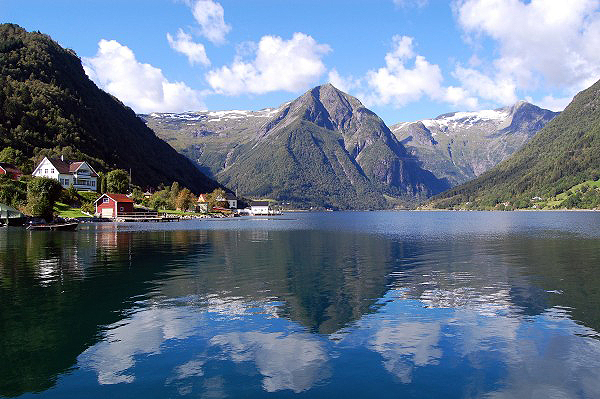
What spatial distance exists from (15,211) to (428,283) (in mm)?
133879

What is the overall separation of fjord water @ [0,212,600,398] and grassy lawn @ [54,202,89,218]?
4829 inches

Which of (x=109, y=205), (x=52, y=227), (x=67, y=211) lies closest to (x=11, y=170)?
(x=67, y=211)

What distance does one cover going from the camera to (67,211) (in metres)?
179

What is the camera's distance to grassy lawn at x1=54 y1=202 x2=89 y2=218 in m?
172

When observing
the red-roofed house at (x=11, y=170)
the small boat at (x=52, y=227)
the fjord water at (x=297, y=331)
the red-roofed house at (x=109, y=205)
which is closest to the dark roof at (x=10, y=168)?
the red-roofed house at (x=11, y=170)

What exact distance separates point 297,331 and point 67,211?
17182 cm

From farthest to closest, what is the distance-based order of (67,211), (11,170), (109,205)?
(109,205) < (11,170) < (67,211)

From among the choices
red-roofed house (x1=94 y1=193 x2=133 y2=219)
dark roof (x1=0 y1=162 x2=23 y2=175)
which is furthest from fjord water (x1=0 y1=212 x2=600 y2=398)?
dark roof (x1=0 y1=162 x2=23 y2=175)

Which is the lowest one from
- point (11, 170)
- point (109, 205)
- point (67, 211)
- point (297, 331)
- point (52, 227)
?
point (297, 331)

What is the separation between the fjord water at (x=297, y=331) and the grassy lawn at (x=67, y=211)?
402 feet

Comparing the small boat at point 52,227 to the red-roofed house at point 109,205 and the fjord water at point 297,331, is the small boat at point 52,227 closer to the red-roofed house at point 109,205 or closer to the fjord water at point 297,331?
the red-roofed house at point 109,205

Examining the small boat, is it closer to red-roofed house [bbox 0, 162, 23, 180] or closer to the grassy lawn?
the grassy lawn

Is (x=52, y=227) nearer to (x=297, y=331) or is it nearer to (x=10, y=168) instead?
(x=10, y=168)

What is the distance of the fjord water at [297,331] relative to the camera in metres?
21.9
